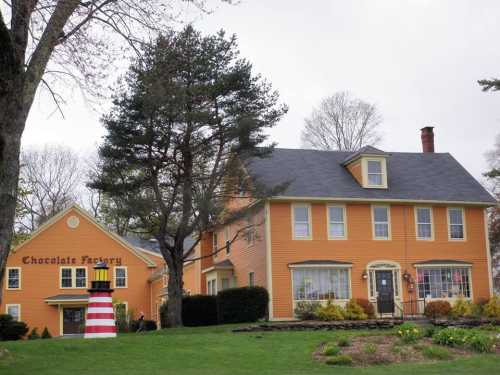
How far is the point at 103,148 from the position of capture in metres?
26.1

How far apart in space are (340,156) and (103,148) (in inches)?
470

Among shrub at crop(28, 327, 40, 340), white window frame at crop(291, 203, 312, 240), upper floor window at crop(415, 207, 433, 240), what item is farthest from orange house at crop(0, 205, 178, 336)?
upper floor window at crop(415, 207, 433, 240)

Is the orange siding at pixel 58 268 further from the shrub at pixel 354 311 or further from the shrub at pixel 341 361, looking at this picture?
the shrub at pixel 341 361

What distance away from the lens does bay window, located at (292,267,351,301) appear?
28.6 m

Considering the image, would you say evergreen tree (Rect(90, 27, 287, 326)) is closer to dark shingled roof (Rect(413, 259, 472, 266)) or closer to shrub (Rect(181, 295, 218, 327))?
shrub (Rect(181, 295, 218, 327))

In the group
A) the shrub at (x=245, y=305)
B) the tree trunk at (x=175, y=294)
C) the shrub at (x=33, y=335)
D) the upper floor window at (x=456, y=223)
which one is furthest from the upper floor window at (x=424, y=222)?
the shrub at (x=33, y=335)

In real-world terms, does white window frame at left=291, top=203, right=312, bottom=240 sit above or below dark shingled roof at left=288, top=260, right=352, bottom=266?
above

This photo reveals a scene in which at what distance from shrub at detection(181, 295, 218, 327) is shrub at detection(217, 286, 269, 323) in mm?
3524

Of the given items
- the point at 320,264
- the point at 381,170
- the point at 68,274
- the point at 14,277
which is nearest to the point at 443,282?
the point at 381,170

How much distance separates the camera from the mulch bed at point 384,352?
15.0m

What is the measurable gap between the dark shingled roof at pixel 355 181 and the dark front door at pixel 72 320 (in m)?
13.3

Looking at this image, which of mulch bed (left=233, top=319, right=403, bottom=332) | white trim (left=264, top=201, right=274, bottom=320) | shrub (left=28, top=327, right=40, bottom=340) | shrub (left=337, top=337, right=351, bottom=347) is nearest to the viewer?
shrub (left=337, top=337, right=351, bottom=347)

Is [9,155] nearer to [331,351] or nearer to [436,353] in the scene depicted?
[331,351]

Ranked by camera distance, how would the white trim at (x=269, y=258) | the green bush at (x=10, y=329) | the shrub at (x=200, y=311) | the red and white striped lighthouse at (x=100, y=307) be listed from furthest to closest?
the shrub at (x=200, y=311), the green bush at (x=10, y=329), the white trim at (x=269, y=258), the red and white striped lighthouse at (x=100, y=307)
